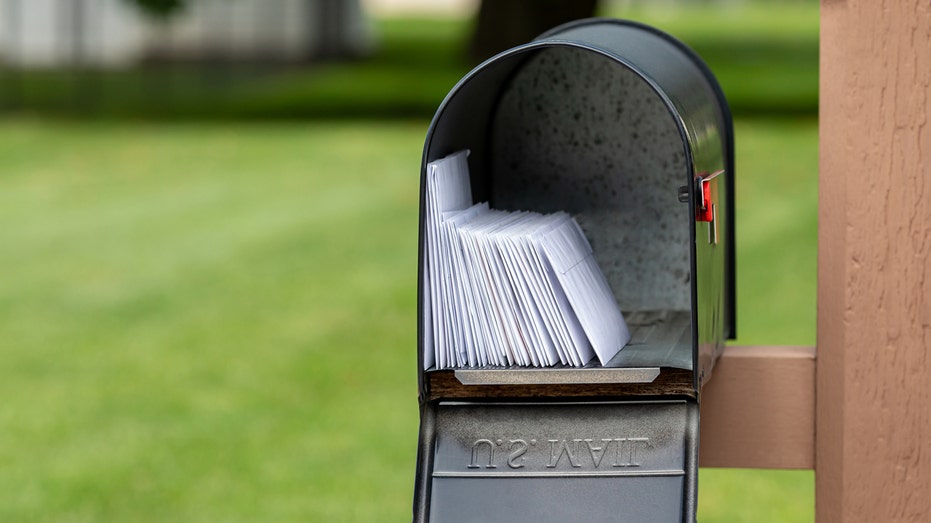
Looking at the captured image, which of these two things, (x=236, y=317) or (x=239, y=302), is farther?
(x=239, y=302)

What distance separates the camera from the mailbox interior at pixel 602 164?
103 inches

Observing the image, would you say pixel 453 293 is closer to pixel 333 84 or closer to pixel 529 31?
pixel 529 31

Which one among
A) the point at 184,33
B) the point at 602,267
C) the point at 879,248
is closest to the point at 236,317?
→ the point at 602,267

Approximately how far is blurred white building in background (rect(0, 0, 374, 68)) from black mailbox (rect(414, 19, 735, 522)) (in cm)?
1907

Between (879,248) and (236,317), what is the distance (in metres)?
5.41

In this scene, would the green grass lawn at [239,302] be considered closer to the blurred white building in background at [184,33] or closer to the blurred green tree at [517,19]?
the blurred green tree at [517,19]

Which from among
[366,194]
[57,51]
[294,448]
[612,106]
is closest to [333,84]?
[57,51]

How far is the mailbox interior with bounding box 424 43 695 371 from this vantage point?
2625 mm

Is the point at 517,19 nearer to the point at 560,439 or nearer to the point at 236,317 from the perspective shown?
the point at 236,317

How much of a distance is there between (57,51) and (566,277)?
2017 centimetres

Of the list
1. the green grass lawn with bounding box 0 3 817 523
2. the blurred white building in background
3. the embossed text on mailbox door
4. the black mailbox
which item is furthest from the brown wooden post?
the blurred white building in background

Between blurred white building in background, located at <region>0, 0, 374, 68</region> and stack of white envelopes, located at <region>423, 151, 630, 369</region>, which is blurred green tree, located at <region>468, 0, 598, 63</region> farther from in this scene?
stack of white envelopes, located at <region>423, 151, 630, 369</region>

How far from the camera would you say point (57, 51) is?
20.9 metres

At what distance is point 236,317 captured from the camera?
23.8 ft
